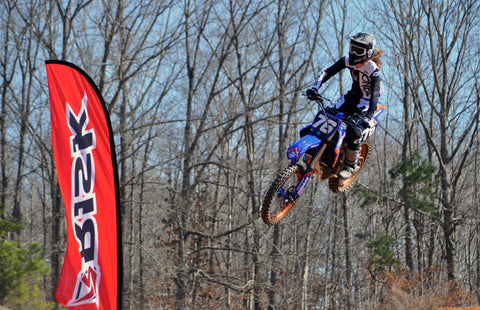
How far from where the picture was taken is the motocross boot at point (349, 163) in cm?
718

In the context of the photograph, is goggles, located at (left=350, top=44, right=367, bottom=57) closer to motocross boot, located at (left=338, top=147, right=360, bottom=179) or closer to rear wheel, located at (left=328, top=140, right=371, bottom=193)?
motocross boot, located at (left=338, top=147, right=360, bottom=179)

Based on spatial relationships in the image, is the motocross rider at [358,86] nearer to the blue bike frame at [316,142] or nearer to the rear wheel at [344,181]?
the blue bike frame at [316,142]

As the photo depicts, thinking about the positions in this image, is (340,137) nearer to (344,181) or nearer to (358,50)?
(358,50)

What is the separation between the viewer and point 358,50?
6367mm

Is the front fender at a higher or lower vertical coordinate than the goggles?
lower

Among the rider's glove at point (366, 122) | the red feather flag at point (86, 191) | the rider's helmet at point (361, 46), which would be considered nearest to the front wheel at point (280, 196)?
the rider's glove at point (366, 122)

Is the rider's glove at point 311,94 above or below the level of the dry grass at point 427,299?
above

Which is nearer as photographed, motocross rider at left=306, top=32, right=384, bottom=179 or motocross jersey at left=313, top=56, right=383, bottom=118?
motocross rider at left=306, top=32, right=384, bottom=179

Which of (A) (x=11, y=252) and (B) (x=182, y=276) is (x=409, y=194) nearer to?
(B) (x=182, y=276)

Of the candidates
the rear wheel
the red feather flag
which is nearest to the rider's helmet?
the rear wheel

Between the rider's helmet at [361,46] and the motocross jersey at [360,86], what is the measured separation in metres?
0.20

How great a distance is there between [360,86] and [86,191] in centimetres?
365

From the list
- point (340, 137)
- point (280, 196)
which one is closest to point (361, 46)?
point (340, 137)

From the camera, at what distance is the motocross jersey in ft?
22.0
